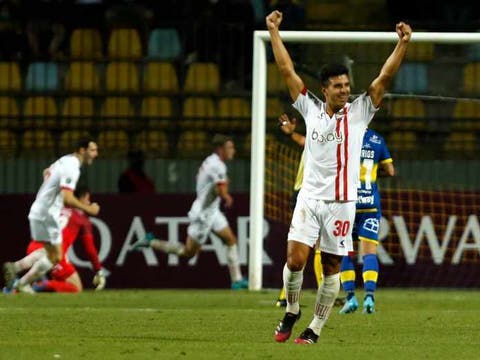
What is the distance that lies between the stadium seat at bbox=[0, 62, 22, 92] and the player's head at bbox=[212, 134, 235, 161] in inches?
154

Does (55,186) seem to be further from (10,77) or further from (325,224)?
(325,224)

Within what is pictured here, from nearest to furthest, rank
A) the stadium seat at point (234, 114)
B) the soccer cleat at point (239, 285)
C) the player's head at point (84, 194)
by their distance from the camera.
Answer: the player's head at point (84, 194)
the soccer cleat at point (239, 285)
the stadium seat at point (234, 114)

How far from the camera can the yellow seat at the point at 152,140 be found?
69.3ft

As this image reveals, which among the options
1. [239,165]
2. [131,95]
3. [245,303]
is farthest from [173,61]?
[245,303]

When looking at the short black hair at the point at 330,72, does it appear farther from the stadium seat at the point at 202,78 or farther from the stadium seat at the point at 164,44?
the stadium seat at the point at 164,44

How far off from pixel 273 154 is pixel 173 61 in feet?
9.71

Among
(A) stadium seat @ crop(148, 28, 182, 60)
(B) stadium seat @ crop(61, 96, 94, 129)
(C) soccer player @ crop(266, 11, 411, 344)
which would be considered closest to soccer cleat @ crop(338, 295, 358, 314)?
(C) soccer player @ crop(266, 11, 411, 344)

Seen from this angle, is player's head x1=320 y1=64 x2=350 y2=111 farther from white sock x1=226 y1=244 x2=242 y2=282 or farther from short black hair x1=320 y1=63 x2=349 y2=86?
white sock x1=226 y1=244 x2=242 y2=282

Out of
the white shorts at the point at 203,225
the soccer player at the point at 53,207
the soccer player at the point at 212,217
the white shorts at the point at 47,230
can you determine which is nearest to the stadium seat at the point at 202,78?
the soccer player at the point at 212,217

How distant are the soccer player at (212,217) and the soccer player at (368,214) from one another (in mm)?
4805

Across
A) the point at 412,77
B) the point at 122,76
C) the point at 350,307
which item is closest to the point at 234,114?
the point at 122,76

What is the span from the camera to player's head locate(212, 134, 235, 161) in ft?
63.6

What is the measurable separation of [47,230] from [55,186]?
0.57 meters

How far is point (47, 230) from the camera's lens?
18.1 metres
